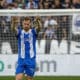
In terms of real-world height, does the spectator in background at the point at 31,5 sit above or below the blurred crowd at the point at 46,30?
above

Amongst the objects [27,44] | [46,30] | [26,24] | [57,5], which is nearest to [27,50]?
[27,44]

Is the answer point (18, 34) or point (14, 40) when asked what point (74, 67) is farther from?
point (18, 34)

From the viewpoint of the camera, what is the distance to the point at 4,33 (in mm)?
13398

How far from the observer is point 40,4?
14867mm

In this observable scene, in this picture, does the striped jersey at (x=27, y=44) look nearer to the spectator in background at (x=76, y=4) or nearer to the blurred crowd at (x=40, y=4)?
the blurred crowd at (x=40, y=4)

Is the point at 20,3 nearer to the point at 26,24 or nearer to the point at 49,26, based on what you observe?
the point at 49,26

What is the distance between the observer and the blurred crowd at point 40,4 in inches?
579

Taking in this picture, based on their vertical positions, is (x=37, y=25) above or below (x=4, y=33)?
above

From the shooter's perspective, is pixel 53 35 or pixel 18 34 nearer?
pixel 18 34

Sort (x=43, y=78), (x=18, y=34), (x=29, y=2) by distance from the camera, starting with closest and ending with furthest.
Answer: (x=18, y=34)
(x=43, y=78)
(x=29, y=2)

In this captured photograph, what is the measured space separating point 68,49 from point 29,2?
2688 mm

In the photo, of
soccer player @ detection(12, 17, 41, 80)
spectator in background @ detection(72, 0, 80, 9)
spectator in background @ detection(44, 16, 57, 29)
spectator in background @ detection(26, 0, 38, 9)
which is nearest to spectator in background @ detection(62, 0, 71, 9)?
spectator in background @ detection(72, 0, 80, 9)

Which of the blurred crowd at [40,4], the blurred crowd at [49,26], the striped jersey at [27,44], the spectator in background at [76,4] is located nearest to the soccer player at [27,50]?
the striped jersey at [27,44]

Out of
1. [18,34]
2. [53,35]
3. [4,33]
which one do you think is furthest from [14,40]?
[18,34]
